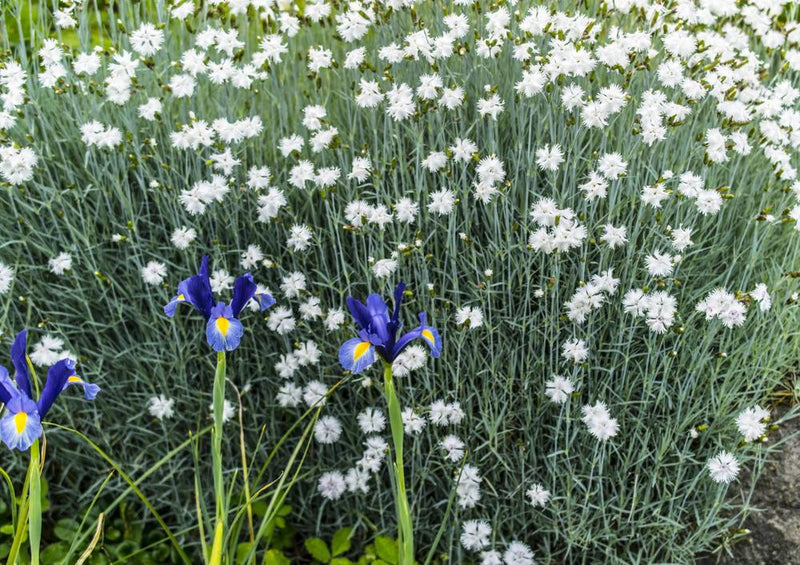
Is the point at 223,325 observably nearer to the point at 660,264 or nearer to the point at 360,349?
the point at 360,349

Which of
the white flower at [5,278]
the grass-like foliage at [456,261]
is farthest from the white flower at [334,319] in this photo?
the white flower at [5,278]

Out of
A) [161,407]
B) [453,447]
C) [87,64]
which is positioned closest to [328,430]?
[453,447]

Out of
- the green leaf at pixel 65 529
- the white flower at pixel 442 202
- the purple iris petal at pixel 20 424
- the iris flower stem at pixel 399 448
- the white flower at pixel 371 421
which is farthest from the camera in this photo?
the green leaf at pixel 65 529

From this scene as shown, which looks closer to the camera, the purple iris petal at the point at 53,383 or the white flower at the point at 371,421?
the purple iris petal at the point at 53,383

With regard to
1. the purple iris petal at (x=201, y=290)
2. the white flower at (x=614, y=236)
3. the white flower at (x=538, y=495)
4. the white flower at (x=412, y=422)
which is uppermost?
the purple iris petal at (x=201, y=290)

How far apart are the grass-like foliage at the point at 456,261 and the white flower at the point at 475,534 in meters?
0.01

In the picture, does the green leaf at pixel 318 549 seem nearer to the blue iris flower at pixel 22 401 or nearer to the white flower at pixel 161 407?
the white flower at pixel 161 407

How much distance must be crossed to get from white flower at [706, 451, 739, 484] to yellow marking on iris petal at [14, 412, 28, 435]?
6.32 feet

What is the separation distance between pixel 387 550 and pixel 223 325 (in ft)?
4.00

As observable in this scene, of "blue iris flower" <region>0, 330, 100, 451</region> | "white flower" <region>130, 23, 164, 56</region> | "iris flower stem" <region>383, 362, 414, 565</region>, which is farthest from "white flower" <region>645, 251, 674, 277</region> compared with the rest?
"white flower" <region>130, 23, 164, 56</region>

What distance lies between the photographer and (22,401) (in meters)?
1.37

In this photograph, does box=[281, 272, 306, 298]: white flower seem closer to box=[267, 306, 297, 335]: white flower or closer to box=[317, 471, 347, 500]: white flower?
box=[267, 306, 297, 335]: white flower

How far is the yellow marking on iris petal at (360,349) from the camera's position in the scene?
4.97ft

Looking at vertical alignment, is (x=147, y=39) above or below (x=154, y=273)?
above
